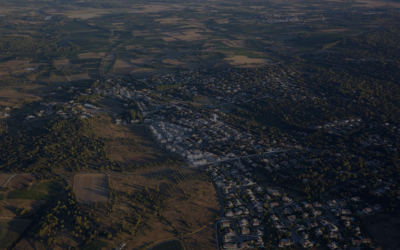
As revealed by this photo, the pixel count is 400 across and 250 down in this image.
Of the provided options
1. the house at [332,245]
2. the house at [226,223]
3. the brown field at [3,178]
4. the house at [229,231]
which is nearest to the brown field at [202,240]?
the house at [226,223]

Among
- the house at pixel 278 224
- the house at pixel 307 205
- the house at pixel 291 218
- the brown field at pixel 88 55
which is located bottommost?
the house at pixel 278 224

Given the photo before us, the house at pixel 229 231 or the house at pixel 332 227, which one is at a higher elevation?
the house at pixel 332 227

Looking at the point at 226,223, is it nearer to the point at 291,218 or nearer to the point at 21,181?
the point at 291,218

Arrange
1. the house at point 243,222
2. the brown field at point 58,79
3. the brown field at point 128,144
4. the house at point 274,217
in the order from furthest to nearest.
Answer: the brown field at point 58,79
the brown field at point 128,144
the house at point 274,217
the house at point 243,222

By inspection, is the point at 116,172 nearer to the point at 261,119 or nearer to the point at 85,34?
the point at 261,119

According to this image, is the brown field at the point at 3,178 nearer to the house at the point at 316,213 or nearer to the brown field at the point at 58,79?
the house at the point at 316,213
